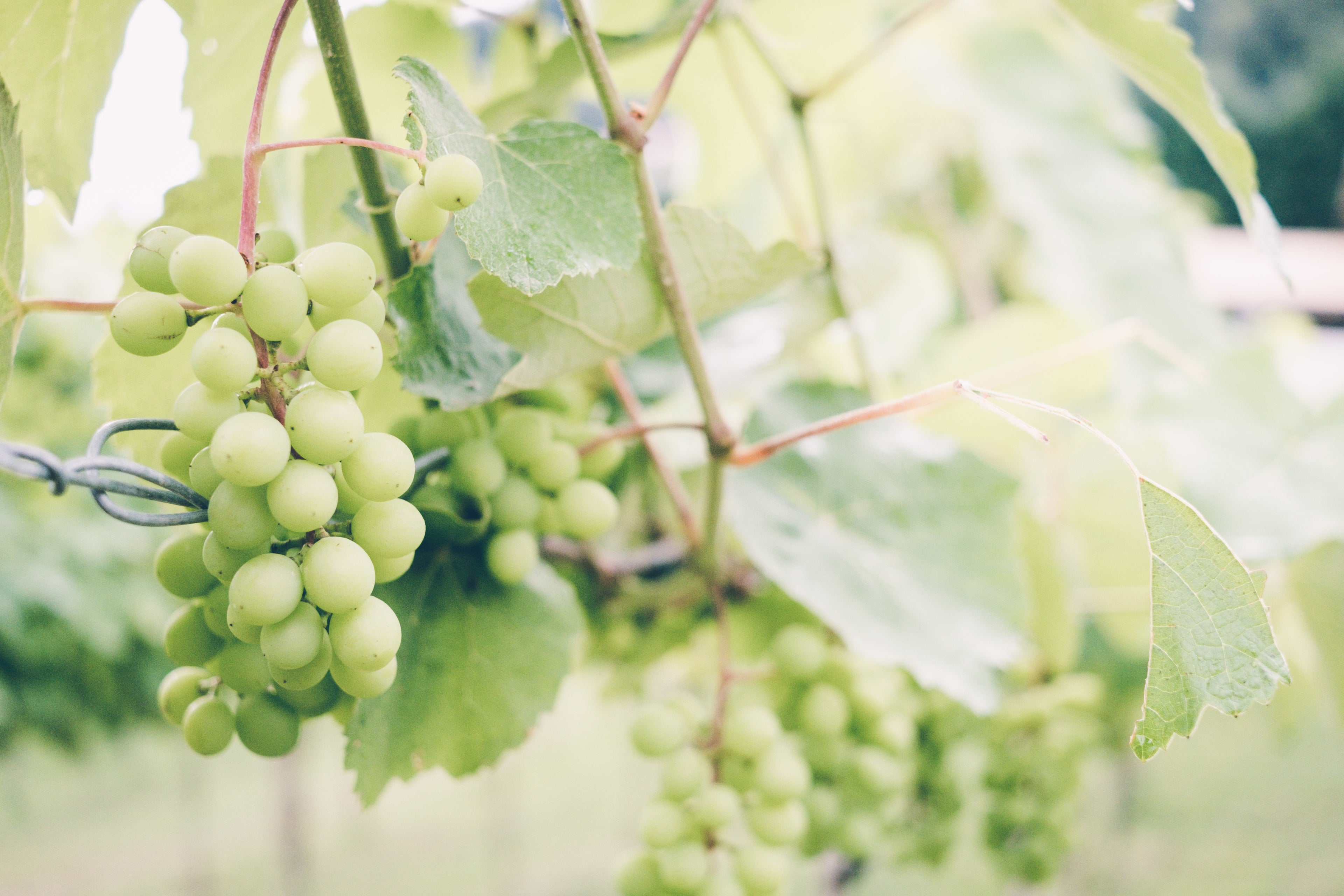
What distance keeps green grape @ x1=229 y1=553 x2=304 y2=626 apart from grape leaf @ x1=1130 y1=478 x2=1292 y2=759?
272 mm

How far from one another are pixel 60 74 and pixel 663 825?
1.46ft

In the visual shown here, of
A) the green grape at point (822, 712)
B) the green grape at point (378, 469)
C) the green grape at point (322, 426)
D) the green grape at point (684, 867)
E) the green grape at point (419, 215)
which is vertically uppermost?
the green grape at point (419, 215)

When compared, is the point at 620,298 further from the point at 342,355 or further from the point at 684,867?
the point at 684,867

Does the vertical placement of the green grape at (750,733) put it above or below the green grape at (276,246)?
below

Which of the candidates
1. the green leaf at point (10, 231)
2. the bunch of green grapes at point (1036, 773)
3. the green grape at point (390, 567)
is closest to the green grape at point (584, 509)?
the green grape at point (390, 567)

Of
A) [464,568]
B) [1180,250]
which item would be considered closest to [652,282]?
[464,568]

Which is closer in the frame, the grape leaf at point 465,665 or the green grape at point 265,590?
the green grape at point 265,590

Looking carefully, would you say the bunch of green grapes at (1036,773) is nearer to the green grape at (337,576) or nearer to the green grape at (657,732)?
the green grape at (657,732)

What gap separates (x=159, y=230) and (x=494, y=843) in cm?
425

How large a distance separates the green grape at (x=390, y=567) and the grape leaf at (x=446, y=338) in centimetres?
6

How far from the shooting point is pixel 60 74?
341 mm

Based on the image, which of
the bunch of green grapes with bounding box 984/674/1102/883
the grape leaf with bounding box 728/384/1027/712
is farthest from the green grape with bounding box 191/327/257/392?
the bunch of green grapes with bounding box 984/674/1102/883

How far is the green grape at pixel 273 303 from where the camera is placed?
0.83 feet

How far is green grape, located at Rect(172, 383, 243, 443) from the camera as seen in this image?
10.5 inches
